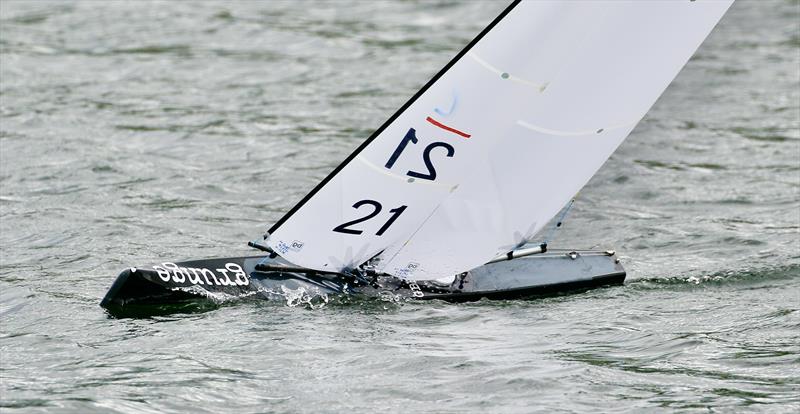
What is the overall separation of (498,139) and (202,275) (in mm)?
3050

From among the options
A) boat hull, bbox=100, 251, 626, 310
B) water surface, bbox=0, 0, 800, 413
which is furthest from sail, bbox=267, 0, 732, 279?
water surface, bbox=0, 0, 800, 413

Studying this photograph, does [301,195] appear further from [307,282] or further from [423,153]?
[423,153]

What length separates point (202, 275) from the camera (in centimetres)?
1267

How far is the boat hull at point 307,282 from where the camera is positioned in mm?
12445

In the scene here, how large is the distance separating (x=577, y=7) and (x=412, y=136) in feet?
5.90

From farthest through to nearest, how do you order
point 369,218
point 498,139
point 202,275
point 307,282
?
point 307,282 → point 202,275 → point 369,218 → point 498,139

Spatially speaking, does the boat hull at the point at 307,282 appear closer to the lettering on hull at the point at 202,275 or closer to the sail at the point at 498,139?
the lettering on hull at the point at 202,275

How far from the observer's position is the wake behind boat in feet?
38.5

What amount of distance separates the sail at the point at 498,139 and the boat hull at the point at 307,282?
242 mm

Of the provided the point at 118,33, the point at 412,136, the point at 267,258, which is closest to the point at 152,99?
the point at 118,33

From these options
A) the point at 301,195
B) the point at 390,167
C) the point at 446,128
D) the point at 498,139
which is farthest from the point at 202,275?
the point at 301,195

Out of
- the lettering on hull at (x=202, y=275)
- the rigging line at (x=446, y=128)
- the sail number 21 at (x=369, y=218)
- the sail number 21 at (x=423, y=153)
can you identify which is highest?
the rigging line at (x=446, y=128)

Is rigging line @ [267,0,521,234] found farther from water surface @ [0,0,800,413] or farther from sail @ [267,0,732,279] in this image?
water surface @ [0,0,800,413]

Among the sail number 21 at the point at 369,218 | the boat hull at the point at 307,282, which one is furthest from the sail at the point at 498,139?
the boat hull at the point at 307,282
